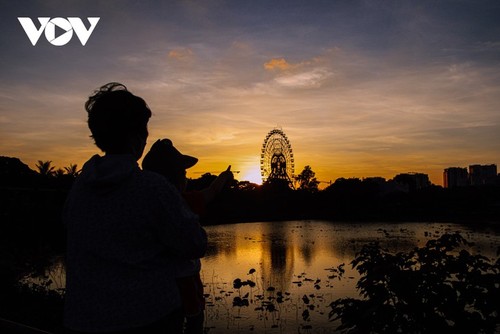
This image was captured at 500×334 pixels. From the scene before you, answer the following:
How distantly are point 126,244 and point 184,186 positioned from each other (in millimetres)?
1167

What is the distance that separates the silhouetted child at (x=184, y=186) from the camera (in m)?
2.13

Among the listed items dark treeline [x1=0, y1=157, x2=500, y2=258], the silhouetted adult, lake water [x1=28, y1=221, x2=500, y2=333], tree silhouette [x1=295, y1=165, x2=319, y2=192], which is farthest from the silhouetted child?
tree silhouette [x1=295, y1=165, x2=319, y2=192]

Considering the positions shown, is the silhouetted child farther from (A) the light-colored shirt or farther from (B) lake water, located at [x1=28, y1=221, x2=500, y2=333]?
(B) lake water, located at [x1=28, y1=221, x2=500, y2=333]

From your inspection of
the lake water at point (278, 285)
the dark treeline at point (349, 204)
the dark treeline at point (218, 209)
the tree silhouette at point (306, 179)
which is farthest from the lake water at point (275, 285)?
the tree silhouette at point (306, 179)

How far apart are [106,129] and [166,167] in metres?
0.98

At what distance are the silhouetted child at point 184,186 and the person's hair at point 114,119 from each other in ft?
2.74

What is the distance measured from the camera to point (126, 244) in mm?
1427

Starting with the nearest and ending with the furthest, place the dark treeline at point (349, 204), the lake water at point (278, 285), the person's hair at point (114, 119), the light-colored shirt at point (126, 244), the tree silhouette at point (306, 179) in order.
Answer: the light-colored shirt at point (126, 244), the person's hair at point (114, 119), the lake water at point (278, 285), the dark treeline at point (349, 204), the tree silhouette at point (306, 179)

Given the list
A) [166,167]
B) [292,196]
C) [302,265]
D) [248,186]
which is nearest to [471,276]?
[166,167]

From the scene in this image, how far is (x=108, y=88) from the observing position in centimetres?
162

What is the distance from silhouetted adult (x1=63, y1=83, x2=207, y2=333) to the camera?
1421mm

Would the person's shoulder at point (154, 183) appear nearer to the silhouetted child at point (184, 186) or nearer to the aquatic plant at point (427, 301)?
the silhouetted child at point (184, 186)

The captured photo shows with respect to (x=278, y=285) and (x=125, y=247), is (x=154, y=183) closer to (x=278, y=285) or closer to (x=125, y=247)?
(x=125, y=247)

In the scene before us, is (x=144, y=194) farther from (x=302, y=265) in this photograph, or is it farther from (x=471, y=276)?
(x=302, y=265)
